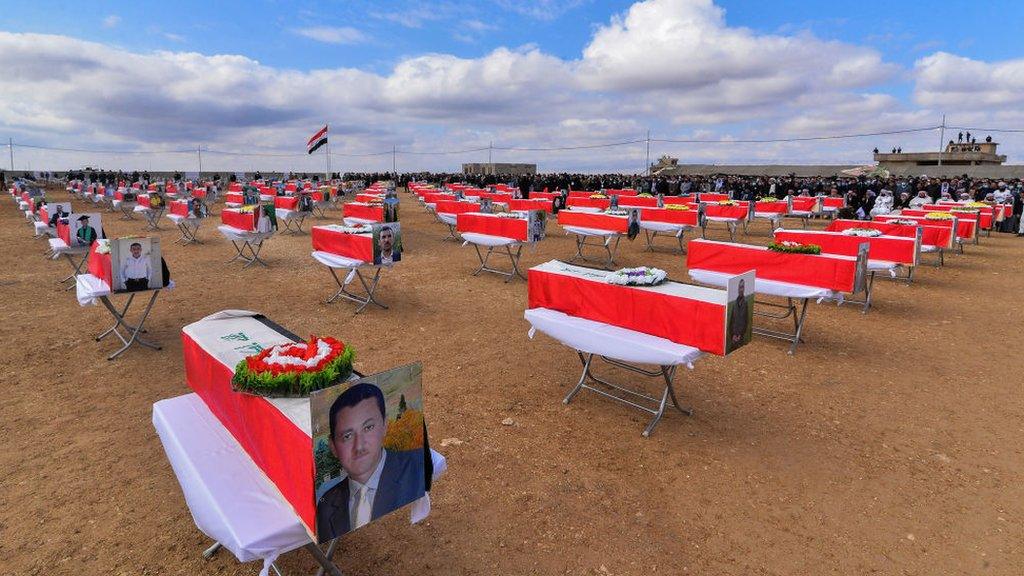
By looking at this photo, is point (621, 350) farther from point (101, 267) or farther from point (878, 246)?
point (878, 246)

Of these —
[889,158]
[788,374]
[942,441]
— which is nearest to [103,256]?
[788,374]

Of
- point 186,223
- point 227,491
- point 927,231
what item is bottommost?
point 227,491

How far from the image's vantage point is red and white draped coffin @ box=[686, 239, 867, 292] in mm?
6819

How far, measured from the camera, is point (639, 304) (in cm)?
488

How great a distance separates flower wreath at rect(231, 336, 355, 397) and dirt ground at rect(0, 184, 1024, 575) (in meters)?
1.15

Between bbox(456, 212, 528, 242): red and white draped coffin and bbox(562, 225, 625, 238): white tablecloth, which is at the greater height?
bbox(456, 212, 528, 242): red and white draped coffin

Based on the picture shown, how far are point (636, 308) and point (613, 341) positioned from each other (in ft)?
1.54

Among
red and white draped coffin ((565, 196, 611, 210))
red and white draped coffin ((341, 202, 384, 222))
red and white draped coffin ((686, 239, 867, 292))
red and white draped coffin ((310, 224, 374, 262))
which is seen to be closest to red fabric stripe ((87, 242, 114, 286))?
red and white draped coffin ((310, 224, 374, 262))

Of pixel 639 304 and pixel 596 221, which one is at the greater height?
pixel 596 221

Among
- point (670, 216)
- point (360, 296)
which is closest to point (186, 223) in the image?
point (360, 296)

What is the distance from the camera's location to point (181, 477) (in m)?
2.88

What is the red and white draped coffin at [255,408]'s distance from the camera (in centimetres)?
239

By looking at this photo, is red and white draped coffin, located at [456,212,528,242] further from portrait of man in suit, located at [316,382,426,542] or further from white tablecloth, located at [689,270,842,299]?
portrait of man in suit, located at [316,382,426,542]

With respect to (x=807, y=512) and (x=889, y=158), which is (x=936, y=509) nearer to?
(x=807, y=512)
